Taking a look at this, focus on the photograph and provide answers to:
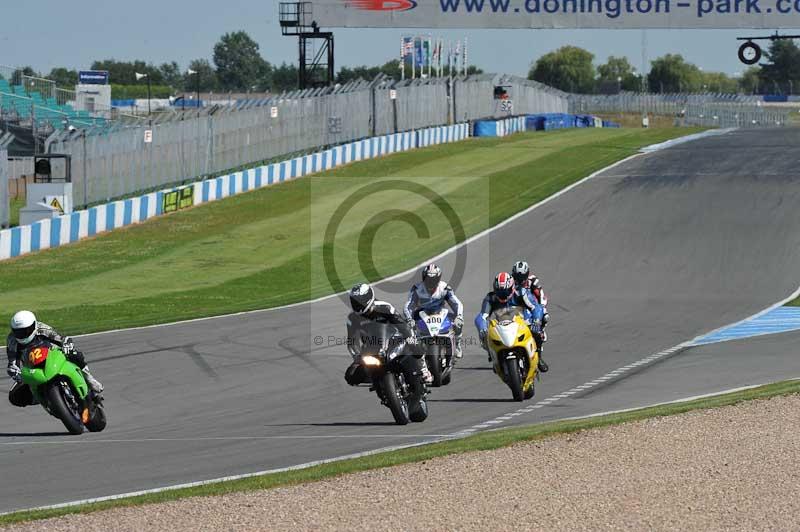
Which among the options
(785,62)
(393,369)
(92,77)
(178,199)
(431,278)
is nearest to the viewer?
(393,369)

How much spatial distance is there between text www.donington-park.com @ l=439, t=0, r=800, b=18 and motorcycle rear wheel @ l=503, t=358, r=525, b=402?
144 ft

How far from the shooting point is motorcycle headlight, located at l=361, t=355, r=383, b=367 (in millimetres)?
14094

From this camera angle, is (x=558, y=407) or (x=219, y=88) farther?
(x=219, y=88)

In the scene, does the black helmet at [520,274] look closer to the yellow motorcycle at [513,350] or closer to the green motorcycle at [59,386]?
the yellow motorcycle at [513,350]

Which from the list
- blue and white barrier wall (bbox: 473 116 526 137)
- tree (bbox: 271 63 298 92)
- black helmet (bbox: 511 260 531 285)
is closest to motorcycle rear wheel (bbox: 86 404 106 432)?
black helmet (bbox: 511 260 531 285)

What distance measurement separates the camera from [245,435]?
47.0 ft

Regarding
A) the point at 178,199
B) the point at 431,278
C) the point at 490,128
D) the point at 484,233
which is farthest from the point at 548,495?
the point at 490,128

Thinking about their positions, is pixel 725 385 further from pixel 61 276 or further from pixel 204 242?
pixel 204 242

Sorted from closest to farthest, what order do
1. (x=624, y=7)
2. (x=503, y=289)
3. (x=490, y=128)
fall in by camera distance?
(x=503, y=289) → (x=624, y=7) → (x=490, y=128)

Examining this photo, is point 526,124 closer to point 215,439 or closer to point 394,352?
point 394,352

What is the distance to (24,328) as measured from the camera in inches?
559

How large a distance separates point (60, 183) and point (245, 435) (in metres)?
25.0

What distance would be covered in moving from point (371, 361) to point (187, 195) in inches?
1202

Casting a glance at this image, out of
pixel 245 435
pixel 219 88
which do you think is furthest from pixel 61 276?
pixel 219 88
